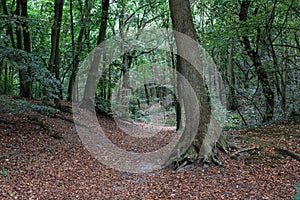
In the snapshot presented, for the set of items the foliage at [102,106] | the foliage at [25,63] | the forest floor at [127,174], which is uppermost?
the foliage at [25,63]

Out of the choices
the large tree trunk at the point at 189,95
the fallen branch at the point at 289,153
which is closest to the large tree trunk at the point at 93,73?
the large tree trunk at the point at 189,95

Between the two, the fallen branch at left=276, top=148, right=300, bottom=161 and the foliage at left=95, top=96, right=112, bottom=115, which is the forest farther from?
the foliage at left=95, top=96, right=112, bottom=115

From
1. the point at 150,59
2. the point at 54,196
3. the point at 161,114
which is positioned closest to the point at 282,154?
the point at 54,196

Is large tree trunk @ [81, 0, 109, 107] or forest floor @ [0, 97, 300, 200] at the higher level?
large tree trunk @ [81, 0, 109, 107]

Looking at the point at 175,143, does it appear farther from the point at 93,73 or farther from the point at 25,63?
the point at 93,73

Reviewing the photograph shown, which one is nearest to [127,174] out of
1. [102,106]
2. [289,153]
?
[289,153]

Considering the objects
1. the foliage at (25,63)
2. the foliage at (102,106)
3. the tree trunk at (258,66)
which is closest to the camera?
the foliage at (25,63)

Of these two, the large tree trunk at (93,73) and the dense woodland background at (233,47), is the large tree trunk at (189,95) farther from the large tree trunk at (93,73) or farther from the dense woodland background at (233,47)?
the large tree trunk at (93,73)

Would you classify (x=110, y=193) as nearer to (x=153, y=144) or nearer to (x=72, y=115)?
(x=153, y=144)

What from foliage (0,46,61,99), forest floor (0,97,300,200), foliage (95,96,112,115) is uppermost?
foliage (0,46,61,99)

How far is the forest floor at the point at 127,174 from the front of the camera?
4.30m

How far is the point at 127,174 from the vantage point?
18.9ft

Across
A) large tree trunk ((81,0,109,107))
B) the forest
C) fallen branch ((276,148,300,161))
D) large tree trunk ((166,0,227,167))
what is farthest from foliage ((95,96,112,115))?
fallen branch ((276,148,300,161))

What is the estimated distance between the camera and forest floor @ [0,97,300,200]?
4.30 m
